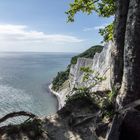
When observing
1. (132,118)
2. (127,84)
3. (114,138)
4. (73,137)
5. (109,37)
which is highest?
(109,37)

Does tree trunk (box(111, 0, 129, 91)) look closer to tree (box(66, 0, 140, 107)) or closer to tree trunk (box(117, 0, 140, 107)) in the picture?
tree (box(66, 0, 140, 107))

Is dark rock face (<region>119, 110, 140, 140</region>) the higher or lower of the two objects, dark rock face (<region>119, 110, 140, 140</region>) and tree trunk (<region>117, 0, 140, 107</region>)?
the lower

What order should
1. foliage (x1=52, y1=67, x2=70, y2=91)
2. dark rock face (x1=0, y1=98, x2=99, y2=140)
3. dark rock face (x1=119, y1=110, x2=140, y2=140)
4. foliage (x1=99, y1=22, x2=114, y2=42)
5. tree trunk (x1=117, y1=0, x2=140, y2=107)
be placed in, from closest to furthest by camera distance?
dark rock face (x1=119, y1=110, x2=140, y2=140), tree trunk (x1=117, y1=0, x2=140, y2=107), dark rock face (x1=0, y1=98, x2=99, y2=140), foliage (x1=99, y1=22, x2=114, y2=42), foliage (x1=52, y1=67, x2=70, y2=91)

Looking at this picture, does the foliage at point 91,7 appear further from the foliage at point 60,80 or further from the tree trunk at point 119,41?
the foliage at point 60,80

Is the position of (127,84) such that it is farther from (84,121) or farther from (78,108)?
(78,108)

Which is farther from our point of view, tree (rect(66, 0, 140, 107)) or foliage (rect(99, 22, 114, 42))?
foliage (rect(99, 22, 114, 42))

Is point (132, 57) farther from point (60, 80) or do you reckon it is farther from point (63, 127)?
point (60, 80)

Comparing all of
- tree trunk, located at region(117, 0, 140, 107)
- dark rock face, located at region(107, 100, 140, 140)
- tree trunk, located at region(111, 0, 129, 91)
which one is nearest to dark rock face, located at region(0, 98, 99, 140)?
tree trunk, located at region(111, 0, 129, 91)

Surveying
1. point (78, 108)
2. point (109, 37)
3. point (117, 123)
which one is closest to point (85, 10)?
point (109, 37)

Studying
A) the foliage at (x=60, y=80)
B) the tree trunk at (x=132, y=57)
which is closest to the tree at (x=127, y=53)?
the tree trunk at (x=132, y=57)
